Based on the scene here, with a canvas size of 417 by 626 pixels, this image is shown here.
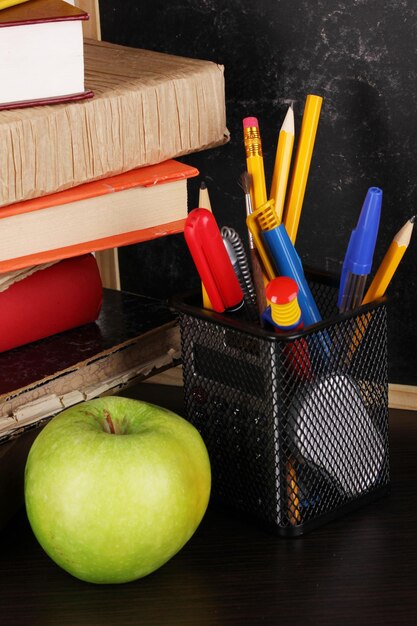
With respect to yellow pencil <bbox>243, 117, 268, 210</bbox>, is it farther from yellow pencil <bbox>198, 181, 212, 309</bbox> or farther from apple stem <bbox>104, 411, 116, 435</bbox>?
apple stem <bbox>104, 411, 116, 435</bbox>

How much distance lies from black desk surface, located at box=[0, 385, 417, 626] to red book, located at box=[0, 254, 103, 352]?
0.49 feet

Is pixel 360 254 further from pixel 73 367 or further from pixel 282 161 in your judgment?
pixel 73 367

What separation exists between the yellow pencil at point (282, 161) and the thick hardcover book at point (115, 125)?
0.28 ft

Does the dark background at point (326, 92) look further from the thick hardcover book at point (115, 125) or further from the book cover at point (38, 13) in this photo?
the book cover at point (38, 13)

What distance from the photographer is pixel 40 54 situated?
66 cm

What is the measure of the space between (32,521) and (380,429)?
256 mm

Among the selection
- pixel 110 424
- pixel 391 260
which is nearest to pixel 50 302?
pixel 110 424

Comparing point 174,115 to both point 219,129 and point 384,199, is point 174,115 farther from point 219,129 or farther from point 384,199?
point 384,199

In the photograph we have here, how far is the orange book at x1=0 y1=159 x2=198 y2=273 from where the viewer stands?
683 millimetres

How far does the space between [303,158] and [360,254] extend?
3.5 inches

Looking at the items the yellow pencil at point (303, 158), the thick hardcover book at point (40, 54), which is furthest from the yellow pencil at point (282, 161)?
the thick hardcover book at point (40, 54)

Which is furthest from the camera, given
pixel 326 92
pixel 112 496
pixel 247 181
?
pixel 326 92

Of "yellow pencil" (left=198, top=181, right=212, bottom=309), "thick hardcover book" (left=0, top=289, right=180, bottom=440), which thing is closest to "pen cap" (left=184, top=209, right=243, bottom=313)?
"yellow pencil" (left=198, top=181, right=212, bottom=309)

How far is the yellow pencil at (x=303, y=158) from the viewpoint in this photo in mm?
698
